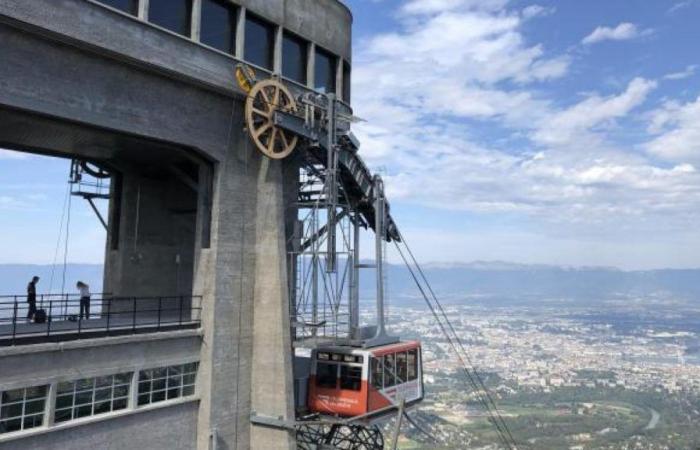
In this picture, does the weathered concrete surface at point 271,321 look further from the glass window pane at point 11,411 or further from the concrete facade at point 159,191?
the glass window pane at point 11,411

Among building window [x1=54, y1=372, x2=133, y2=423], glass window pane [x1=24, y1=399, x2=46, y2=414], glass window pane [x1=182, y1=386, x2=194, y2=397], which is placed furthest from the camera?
glass window pane [x1=182, y1=386, x2=194, y2=397]

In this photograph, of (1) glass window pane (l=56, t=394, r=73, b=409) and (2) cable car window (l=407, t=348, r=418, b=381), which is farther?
(2) cable car window (l=407, t=348, r=418, b=381)

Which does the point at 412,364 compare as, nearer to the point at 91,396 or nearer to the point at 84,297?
the point at 91,396

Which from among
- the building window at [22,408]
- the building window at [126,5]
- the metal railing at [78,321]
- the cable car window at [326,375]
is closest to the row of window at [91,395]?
the building window at [22,408]

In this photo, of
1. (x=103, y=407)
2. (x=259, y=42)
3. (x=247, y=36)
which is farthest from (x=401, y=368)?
(x=247, y=36)

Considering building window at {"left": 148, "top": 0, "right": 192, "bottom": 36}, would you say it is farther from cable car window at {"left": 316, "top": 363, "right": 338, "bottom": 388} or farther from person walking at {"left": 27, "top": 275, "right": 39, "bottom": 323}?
cable car window at {"left": 316, "top": 363, "right": 338, "bottom": 388}

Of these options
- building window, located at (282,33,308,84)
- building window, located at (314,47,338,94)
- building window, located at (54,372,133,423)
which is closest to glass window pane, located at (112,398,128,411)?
building window, located at (54,372,133,423)

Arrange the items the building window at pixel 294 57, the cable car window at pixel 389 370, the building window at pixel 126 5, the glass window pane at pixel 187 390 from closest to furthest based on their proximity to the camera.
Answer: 1. the building window at pixel 126 5
2. the glass window pane at pixel 187 390
3. the cable car window at pixel 389 370
4. the building window at pixel 294 57
